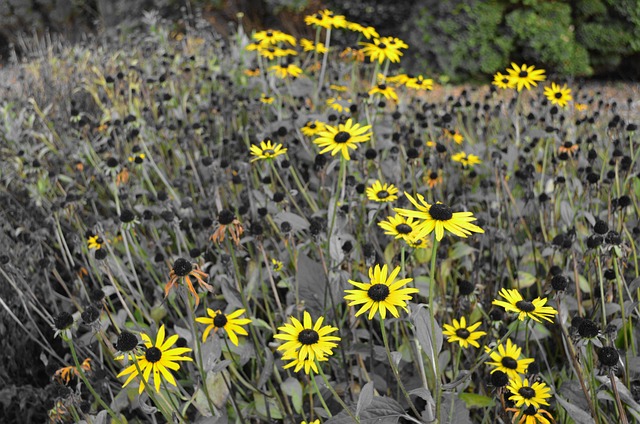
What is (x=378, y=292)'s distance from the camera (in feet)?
3.92

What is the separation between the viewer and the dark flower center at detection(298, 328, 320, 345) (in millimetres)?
1243

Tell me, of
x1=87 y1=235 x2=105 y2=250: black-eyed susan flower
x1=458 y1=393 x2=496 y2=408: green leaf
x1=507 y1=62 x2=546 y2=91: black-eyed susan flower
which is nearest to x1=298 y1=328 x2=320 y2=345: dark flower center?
x1=458 y1=393 x2=496 y2=408: green leaf

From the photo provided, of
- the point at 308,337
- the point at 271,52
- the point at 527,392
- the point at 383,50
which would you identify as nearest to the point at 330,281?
the point at 308,337

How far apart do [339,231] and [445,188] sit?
3.60 ft

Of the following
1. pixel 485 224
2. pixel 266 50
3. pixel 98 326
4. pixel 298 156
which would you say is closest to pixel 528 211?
pixel 485 224

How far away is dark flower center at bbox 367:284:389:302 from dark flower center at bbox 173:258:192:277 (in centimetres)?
47

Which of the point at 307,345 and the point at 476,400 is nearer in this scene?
the point at 307,345

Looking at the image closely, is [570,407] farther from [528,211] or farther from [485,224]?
[528,211]

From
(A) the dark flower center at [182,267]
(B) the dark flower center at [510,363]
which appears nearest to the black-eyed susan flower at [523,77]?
(B) the dark flower center at [510,363]

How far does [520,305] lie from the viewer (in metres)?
1.27

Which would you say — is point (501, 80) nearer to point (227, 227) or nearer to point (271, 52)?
point (271, 52)

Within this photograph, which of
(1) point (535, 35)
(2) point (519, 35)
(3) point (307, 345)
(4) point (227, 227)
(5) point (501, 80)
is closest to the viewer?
(3) point (307, 345)

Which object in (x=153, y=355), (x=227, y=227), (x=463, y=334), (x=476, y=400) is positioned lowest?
(x=476, y=400)

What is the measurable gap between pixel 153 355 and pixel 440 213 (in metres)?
0.75
